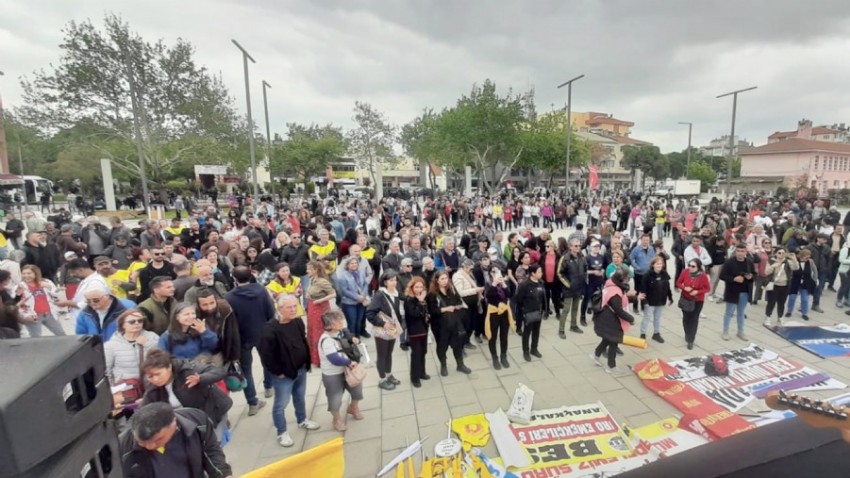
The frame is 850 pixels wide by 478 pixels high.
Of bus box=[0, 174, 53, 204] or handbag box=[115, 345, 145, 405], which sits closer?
handbag box=[115, 345, 145, 405]

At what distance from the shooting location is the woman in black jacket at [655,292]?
6180 millimetres

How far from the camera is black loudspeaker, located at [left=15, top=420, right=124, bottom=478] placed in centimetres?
96

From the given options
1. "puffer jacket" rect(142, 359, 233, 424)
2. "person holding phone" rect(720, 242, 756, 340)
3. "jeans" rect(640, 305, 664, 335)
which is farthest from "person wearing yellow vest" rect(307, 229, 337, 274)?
"person holding phone" rect(720, 242, 756, 340)

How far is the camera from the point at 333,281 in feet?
21.5

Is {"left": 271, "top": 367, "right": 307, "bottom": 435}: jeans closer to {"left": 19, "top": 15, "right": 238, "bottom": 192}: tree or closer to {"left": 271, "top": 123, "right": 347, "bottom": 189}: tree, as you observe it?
{"left": 19, "top": 15, "right": 238, "bottom": 192}: tree

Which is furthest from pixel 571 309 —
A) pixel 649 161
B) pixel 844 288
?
pixel 649 161

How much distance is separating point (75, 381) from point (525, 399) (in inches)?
180

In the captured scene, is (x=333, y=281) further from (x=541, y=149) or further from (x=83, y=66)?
(x=541, y=149)

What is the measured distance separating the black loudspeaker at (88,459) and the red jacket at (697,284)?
7054 mm

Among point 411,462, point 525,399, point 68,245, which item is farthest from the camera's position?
point 68,245

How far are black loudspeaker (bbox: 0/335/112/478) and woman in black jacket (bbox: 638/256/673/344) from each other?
266 inches

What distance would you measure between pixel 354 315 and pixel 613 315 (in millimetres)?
3991

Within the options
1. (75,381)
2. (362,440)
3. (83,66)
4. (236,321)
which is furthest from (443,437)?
(83,66)

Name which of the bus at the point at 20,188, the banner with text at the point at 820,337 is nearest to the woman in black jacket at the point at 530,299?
the banner with text at the point at 820,337
